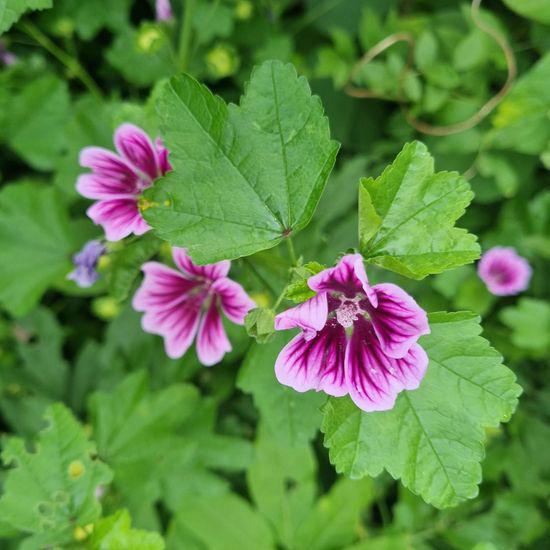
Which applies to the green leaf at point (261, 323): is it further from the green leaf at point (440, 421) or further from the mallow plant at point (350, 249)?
the green leaf at point (440, 421)

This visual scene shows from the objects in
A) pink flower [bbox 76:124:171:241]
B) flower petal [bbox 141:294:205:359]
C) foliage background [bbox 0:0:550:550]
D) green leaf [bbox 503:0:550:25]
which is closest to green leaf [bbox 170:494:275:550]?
foliage background [bbox 0:0:550:550]

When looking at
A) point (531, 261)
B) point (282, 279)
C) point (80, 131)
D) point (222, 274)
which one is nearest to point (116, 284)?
point (222, 274)

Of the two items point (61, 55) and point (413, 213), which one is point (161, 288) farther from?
point (61, 55)

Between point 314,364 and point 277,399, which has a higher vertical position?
point 314,364

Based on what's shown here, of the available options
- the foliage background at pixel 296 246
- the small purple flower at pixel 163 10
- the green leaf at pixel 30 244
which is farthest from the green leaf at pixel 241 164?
the green leaf at pixel 30 244

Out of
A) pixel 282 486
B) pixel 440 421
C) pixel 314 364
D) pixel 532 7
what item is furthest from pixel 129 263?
pixel 532 7

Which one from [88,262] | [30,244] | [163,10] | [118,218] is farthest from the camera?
[30,244]
